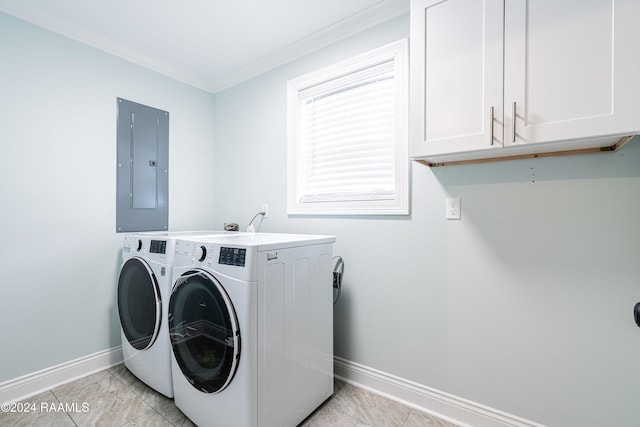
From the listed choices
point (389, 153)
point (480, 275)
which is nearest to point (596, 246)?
point (480, 275)

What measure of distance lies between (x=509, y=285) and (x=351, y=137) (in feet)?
4.25

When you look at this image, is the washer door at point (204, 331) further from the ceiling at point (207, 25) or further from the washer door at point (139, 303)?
the ceiling at point (207, 25)

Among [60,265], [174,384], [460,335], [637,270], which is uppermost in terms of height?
[637,270]

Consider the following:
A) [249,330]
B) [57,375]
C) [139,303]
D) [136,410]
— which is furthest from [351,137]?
[57,375]

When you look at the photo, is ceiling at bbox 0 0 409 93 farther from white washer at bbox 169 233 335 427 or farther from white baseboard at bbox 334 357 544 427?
white baseboard at bbox 334 357 544 427

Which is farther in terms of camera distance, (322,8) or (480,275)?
(322,8)

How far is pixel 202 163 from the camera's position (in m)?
2.87

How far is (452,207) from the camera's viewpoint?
1.63 metres

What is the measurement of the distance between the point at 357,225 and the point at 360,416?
1104mm

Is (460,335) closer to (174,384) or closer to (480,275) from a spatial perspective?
(480,275)

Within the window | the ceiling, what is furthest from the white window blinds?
the ceiling

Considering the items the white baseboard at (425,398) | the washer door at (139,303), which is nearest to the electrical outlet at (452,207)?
the white baseboard at (425,398)

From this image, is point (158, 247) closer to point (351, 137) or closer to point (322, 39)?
point (351, 137)

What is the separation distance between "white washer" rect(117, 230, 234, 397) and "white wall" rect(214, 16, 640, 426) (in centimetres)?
107
